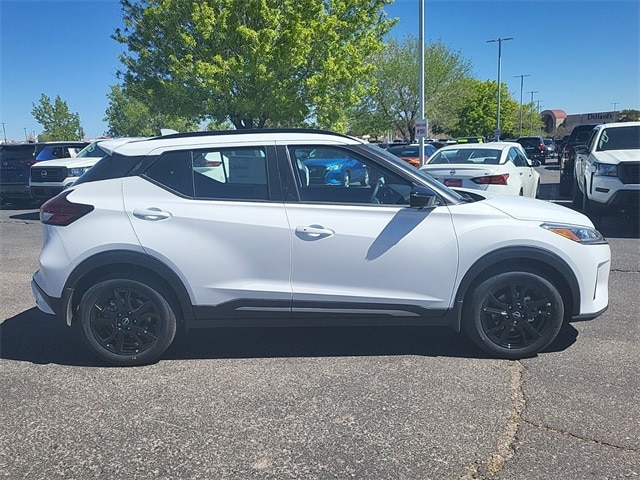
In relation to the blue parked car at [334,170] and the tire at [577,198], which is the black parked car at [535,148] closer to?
the tire at [577,198]

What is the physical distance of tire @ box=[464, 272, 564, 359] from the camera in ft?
13.6

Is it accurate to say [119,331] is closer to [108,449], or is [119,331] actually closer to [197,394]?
[197,394]

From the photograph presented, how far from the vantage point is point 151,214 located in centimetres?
411

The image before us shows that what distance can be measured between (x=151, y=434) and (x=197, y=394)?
0.54 metres

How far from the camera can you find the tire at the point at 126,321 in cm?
412

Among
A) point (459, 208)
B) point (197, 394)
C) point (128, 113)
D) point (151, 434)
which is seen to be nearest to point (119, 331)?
point (197, 394)

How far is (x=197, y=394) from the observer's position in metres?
3.76

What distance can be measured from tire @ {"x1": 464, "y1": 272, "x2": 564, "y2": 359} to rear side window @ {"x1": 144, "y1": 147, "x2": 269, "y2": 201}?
1.80 m

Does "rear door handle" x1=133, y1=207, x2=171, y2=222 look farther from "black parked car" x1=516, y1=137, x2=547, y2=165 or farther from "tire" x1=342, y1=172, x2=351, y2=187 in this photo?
"black parked car" x1=516, y1=137, x2=547, y2=165

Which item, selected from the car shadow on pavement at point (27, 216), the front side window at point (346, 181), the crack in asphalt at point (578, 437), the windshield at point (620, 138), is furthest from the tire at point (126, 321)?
the car shadow on pavement at point (27, 216)

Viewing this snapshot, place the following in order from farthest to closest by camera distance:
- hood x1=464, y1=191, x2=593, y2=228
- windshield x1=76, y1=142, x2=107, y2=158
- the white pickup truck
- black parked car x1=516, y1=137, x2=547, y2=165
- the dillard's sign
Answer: the dillard's sign
black parked car x1=516, y1=137, x2=547, y2=165
windshield x1=76, y1=142, x2=107, y2=158
the white pickup truck
hood x1=464, y1=191, x2=593, y2=228

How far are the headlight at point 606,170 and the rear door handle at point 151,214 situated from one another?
25.7 ft

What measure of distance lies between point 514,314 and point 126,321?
2.86m

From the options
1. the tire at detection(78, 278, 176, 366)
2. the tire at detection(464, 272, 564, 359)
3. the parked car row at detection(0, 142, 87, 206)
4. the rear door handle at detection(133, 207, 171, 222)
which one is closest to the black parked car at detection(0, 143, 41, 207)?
the parked car row at detection(0, 142, 87, 206)
